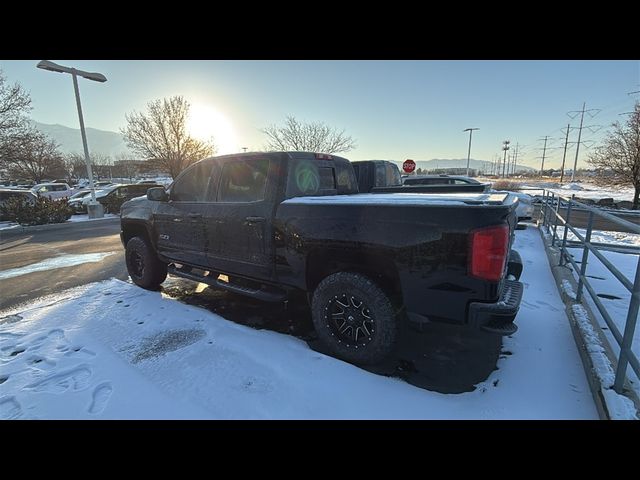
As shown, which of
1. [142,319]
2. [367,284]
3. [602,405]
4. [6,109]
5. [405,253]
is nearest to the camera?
[602,405]

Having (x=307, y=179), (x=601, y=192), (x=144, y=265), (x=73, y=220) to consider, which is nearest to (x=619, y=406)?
(x=307, y=179)

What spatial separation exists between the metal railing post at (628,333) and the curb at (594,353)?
0.08 m

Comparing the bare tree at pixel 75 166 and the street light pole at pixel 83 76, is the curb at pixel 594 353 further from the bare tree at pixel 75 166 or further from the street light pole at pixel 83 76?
the bare tree at pixel 75 166

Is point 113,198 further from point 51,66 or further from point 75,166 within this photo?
point 75,166

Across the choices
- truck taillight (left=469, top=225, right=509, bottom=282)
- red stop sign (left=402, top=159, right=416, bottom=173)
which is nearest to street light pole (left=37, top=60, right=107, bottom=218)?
red stop sign (left=402, top=159, right=416, bottom=173)

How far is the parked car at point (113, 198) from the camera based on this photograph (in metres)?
16.8

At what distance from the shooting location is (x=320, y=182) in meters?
4.00

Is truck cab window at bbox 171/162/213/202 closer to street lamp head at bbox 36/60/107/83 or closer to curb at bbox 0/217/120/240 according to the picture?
curb at bbox 0/217/120/240

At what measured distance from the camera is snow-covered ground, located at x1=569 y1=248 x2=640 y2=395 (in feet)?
10.3

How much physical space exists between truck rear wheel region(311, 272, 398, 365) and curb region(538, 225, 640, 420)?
144cm

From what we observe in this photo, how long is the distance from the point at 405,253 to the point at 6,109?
20773mm

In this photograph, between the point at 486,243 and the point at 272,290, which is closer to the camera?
the point at 486,243

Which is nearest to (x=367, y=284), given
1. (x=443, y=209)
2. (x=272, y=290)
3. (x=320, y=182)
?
(x=443, y=209)

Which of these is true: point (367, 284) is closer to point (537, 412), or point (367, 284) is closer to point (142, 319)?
point (537, 412)
